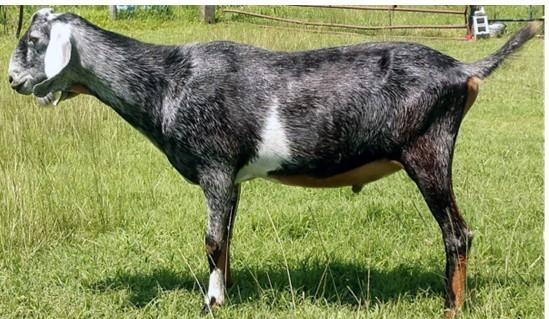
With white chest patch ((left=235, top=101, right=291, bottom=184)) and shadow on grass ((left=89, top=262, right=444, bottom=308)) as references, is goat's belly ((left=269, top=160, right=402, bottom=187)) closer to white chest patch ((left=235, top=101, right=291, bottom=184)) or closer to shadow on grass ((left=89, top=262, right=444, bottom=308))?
white chest patch ((left=235, top=101, right=291, bottom=184))

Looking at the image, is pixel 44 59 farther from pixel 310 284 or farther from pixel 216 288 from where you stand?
pixel 310 284

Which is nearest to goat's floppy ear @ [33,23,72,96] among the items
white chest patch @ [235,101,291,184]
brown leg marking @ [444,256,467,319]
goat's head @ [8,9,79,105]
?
goat's head @ [8,9,79,105]

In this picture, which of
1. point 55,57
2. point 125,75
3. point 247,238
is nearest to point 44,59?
point 55,57

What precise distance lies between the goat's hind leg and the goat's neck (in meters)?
1.26

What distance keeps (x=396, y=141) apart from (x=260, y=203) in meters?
2.14

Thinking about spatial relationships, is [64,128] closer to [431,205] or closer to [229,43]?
[229,43]

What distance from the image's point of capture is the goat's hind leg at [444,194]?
358 centimetres

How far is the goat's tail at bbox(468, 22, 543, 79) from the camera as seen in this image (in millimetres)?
3641

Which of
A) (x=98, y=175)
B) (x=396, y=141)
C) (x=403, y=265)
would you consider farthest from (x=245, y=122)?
(x=98, y=175)

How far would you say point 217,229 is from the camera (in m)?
3.80

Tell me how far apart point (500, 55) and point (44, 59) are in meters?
2.24

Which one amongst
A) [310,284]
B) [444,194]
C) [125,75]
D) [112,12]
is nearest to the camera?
[444,194]

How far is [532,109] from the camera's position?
923cm

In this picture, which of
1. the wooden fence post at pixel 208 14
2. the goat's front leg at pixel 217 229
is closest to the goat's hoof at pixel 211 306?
the goat's front leg at pixel 217 229
